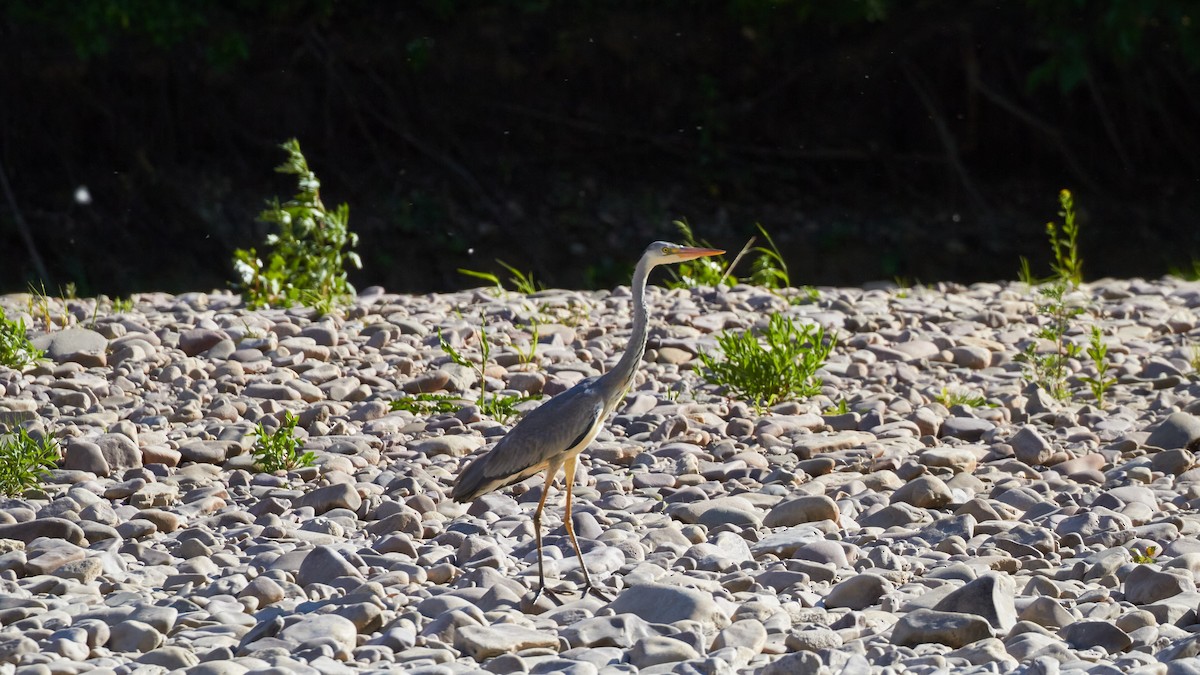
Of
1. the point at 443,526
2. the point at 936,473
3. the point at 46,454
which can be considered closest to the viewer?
the point at 443,526

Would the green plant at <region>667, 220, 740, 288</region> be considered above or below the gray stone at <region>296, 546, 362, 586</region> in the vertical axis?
above

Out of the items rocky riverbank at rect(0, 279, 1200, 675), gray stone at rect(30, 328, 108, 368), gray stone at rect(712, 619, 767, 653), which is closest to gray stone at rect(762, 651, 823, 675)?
rocky riverbank at rect(0, 279, 1200, 675)

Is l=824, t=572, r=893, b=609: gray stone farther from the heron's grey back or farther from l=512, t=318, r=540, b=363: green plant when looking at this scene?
l=512, t=318, r=540, b=363: green plant

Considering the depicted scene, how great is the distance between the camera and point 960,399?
542 cm

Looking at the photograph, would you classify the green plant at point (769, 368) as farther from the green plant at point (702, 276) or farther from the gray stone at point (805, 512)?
the green plant at point (702, 276)

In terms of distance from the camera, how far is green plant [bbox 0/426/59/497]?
411 cm

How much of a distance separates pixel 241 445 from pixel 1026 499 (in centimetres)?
241

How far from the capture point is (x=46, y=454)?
4.23 meters

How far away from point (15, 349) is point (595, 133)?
27.3 ft

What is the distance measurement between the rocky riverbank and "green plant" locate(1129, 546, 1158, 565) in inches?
1.1

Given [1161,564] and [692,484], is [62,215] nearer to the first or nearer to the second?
[692,484]

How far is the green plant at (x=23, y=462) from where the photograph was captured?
13.5 feet

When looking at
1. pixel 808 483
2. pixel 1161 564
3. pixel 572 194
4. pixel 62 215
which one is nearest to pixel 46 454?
pixel 808 483

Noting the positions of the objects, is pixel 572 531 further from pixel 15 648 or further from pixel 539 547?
pixel 15 648
